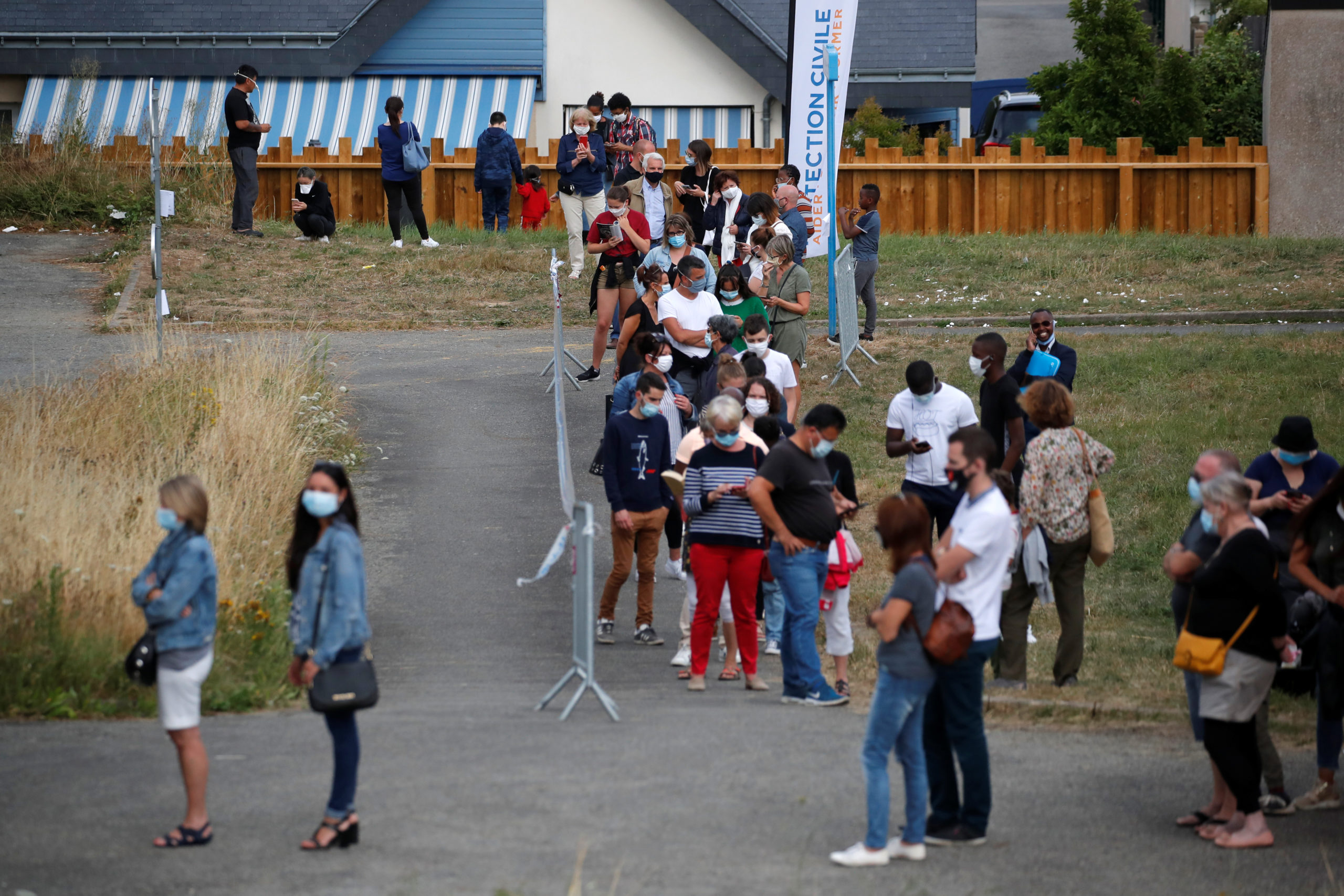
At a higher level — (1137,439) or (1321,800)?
(1137,439)

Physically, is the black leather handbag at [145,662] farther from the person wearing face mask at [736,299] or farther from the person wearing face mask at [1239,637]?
the person wearing face mask at [736,299]

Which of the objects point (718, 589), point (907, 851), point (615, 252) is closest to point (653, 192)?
point (615, 252)

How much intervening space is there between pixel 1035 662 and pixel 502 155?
50.4 feet

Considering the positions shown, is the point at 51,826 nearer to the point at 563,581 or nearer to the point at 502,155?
the point at 563,581

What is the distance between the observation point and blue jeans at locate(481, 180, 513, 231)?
23875 millimetres

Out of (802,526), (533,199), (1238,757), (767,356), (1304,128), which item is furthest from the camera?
(533,199)

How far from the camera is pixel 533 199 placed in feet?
79.8

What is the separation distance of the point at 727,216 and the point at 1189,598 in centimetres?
1010

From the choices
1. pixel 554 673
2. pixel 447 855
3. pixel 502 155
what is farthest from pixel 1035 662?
pixel 502 155

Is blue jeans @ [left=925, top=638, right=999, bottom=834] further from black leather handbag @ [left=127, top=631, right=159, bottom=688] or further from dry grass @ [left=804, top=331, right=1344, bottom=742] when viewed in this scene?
black leather handbag @ [left=127, top=631, right=159, bottom=688]

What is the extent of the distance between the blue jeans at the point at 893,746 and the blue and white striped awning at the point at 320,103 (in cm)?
2539

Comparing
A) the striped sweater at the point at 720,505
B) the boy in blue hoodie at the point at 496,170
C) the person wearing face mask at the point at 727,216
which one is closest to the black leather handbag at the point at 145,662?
the striped sweater at the point at 720,505

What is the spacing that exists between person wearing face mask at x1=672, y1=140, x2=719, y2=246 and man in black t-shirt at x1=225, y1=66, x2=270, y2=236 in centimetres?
673

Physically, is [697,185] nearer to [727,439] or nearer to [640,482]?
[640,482]
